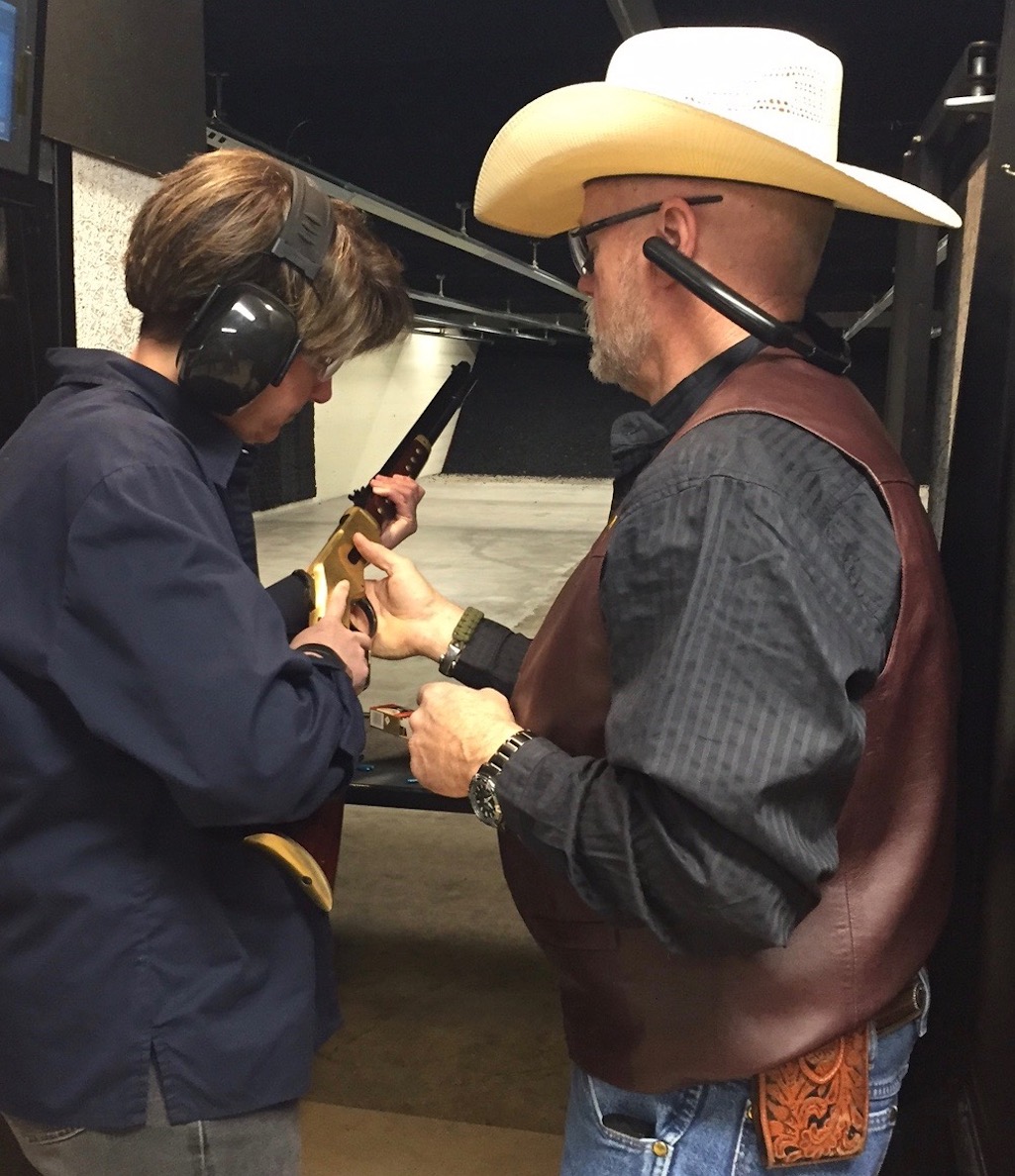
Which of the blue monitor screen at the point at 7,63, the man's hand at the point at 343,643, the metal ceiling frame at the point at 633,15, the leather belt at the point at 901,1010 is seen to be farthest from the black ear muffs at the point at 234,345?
the metal ceiling frame at the point at 633,15

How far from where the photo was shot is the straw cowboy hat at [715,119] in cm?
105

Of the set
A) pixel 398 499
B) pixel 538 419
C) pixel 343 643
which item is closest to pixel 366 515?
pixel 398 499

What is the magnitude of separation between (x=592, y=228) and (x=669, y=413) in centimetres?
23

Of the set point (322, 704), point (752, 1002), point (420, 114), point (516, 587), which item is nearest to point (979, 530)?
point (752, 1002)

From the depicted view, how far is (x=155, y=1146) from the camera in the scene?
1.08 m

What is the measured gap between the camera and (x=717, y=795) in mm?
832

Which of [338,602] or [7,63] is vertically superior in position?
[7,63]

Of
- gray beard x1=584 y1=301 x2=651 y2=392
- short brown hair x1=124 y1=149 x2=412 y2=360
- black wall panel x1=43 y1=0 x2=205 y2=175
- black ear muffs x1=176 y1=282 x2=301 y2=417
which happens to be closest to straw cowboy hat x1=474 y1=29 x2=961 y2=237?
gray beard x1=584 y1=301 x2=651 y2=392

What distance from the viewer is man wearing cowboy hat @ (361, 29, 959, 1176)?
854mm

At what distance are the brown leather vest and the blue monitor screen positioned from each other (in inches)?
44.4

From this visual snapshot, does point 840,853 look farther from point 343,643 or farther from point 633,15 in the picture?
point 633,15

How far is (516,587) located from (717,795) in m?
6.90

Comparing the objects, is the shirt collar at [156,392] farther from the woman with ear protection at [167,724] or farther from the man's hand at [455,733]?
the man's hand at [455,733]

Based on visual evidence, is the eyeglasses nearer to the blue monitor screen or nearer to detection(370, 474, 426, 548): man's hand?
detection(370, 474, 426, 548): man's hand
